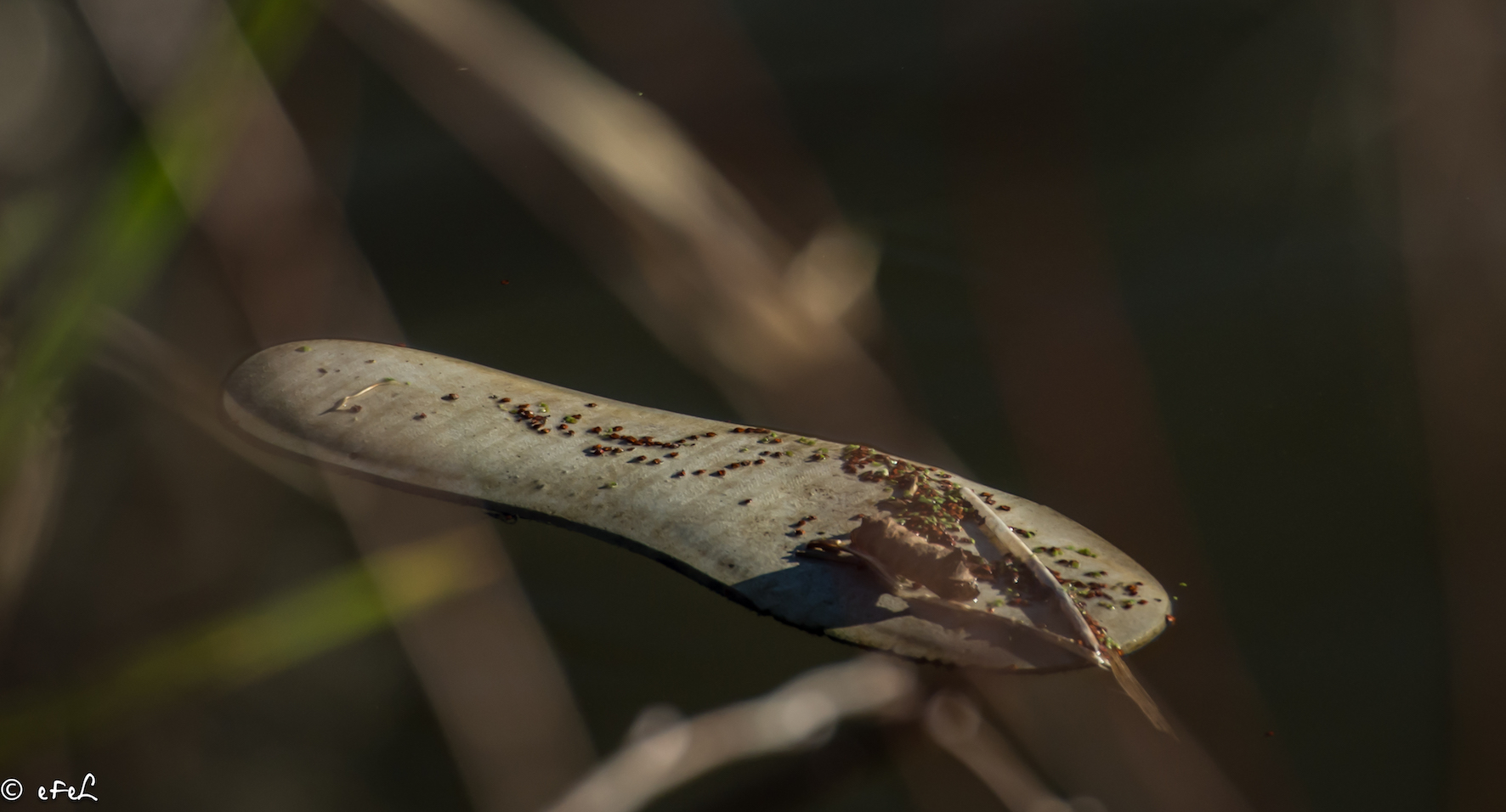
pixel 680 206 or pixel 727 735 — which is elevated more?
pixel 680 206

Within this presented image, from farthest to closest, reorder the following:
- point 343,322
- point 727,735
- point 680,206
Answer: point 343,322 < point 727,735 < point 680,206

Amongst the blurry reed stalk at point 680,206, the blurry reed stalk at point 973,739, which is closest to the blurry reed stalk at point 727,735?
the blurry reed stalk at point 973,739

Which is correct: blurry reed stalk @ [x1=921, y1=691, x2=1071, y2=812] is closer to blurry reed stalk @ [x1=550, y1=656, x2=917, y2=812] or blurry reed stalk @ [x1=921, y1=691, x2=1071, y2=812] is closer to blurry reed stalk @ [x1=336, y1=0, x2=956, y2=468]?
blurry reed stalk @ [x1=550, y1=656, x2=917, y2=812]

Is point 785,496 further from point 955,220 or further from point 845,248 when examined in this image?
point 955,220

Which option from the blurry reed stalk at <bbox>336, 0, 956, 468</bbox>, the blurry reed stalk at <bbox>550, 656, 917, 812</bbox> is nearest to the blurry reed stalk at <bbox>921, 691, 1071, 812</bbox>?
the blurry reed stalk at <bbox>550, 656, 917, 812</bbox>

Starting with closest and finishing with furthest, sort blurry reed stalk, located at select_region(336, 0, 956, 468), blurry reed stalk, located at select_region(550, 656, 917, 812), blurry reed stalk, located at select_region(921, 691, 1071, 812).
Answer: blurry reed stalk, located at select_region(336, 0, 956, 468), blurry reed stalk, located at select_region(550, 656, 917, 812), blurry reed stalk, located at select_region(921, 691, 1071, 812)

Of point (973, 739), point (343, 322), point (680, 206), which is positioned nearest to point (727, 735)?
point (680, 206)

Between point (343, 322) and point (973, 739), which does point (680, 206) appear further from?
point (343, 322)

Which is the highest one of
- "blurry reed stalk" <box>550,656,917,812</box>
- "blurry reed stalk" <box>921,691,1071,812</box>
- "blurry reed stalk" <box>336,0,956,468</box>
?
"blurry reed stalk" <box>336,0,956,468</box>
